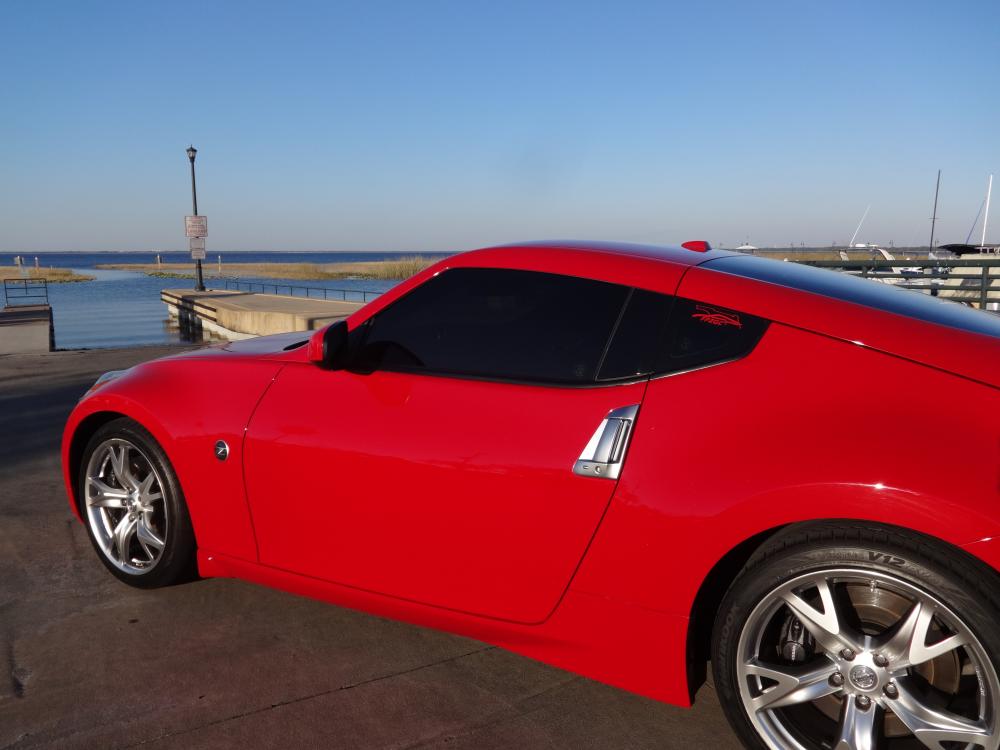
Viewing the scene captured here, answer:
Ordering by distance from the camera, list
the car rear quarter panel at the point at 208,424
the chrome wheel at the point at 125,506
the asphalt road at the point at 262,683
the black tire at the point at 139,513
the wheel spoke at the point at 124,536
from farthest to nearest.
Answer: the wheel spoke at the point at 124,536, the chrome wheel at the point at 125,506, the black tire at the point at 139,513, the car rear quarter panel at the point at 208,424, the asphalt road at the point at 262,683

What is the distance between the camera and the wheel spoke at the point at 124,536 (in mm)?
3611

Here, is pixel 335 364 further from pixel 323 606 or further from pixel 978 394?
pixel 978 394

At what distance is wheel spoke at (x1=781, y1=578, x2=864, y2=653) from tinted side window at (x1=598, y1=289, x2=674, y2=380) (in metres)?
0.75

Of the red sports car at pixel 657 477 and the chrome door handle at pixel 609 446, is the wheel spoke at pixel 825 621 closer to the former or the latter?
the red sports car at pixel 657 477

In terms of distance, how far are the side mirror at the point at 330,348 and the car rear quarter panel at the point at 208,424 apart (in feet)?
0.93

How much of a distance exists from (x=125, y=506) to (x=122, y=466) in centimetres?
18

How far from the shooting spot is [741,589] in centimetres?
225

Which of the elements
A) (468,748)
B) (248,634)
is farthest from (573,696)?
(248,634)

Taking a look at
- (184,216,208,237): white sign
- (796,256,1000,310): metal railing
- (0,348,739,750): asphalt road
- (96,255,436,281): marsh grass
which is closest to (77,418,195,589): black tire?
(0,348,739,750): asphalt road

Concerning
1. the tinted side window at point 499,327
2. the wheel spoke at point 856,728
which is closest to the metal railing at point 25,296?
the tinted side window at point 499,327

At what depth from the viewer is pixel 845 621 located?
218 centimetres

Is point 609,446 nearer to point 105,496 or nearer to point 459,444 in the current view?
point 459,444

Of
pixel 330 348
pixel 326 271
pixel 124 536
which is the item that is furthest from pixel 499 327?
pixel 326 271

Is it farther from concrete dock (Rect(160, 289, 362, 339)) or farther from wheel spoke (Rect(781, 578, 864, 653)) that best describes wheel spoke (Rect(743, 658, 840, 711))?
concrete dock (Rect(160, 289, 362, 339))
